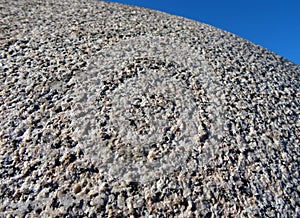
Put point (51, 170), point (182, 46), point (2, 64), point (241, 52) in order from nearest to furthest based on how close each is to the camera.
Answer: point (51, 170) < point (2, 64) < point (182, 46) < point (241, 52)

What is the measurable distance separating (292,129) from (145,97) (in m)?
0.64

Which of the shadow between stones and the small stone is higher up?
the shadow between stones

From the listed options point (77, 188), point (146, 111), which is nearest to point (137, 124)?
point (146, 111)

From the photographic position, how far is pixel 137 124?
1.27 metres

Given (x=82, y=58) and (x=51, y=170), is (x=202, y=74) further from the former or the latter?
(x=51, y=170)

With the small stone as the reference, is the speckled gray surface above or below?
above

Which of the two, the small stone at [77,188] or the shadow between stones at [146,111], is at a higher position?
the shadow between stones at [146,111]

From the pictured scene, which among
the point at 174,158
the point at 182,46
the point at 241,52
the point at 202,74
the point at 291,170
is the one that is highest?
the point at 241,52

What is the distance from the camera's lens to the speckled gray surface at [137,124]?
3.38ft

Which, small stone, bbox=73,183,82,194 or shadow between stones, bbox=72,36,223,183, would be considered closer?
small stone, bbox=73,183,82,194

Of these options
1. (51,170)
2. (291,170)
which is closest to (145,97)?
(51,170)

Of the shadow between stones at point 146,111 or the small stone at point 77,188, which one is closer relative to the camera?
the small stone at point 77,188

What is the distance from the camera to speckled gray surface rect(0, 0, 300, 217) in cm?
103

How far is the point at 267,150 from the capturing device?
1.30 meters
